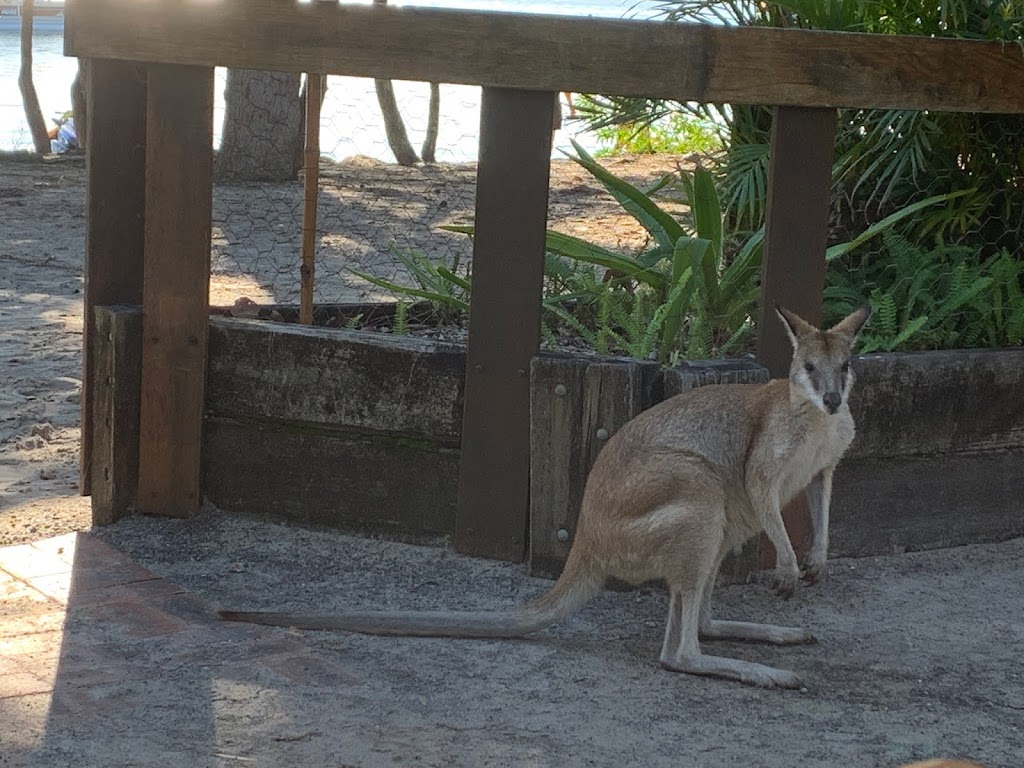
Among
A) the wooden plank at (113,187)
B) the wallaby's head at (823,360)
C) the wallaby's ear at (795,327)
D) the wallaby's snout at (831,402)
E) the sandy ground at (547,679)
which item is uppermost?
the wooden plank at (113,187)

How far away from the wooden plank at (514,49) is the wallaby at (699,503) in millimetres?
965

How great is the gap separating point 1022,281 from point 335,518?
10.3 ft

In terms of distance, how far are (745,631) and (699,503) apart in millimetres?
585

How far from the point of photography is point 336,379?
16.2 feet

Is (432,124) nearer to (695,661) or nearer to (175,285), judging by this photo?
(175,285)

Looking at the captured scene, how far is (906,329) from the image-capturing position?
5.11 meters

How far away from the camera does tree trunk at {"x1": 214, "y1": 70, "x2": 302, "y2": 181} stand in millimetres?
11227

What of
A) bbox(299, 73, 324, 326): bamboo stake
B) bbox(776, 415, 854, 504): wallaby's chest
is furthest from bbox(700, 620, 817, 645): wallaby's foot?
bbox(299, 73, 324, 326): bamboo stake

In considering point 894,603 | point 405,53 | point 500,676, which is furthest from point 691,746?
point 405,53

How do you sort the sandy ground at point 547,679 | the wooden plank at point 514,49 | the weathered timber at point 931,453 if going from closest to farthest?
the sandy ground at point 547,679
the wooden plank at point 514,49
the weathered timber at point 931,453

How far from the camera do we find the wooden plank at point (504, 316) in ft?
15.2

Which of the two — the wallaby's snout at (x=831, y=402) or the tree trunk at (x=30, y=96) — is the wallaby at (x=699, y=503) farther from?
the tree trunk at (x=30, y=96)

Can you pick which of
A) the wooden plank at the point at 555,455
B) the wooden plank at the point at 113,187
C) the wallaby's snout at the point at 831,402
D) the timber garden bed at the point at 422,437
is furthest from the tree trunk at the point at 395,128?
the wallaby's snout at the point at 831,402

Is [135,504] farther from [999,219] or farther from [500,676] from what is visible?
[999,219]
